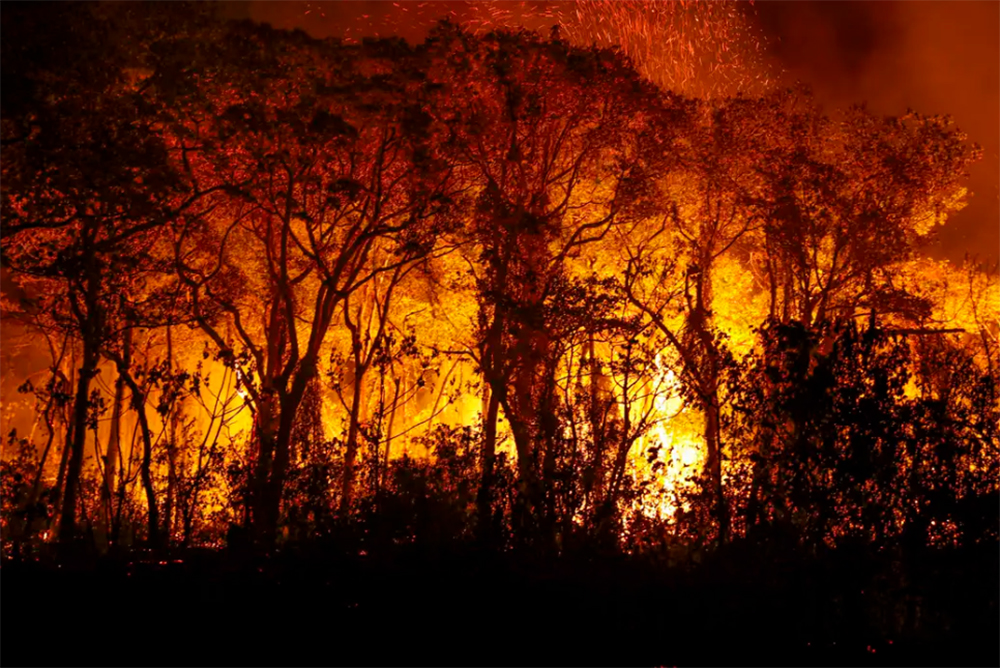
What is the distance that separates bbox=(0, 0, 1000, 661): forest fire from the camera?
8.37 meters

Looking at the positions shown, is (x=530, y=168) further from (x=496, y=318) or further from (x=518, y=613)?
(x=518, y=613)

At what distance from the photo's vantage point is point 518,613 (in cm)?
834

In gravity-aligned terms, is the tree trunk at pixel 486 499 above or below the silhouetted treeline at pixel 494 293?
below

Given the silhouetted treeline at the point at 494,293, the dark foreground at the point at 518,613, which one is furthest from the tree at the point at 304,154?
the dark foreground at the point at 518,613

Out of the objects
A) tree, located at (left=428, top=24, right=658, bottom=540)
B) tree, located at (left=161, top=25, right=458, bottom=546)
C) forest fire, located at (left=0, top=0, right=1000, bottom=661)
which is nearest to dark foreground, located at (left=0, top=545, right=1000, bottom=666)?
forest fire, located at (left=0, top=0, right=1000, bottom=661)

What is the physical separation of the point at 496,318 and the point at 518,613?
5696mm

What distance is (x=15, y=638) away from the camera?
7.73m

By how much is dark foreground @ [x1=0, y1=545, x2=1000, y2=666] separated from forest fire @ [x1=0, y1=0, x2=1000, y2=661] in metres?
0.10

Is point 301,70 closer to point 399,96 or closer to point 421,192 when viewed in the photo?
point 399,96

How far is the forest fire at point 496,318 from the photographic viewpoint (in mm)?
8367

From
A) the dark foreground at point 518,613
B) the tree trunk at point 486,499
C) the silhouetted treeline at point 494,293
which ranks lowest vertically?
the dark foreground at point 518,613

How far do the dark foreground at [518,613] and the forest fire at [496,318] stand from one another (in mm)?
100

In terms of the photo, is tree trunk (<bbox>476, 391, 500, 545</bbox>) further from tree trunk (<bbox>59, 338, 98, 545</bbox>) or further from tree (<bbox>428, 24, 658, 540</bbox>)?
tree trunk (<bbox>59, 338, 98, 545</bbox>)

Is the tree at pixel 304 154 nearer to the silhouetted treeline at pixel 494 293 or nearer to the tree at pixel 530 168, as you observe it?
the silhouetted treeline at pixel 494 293
